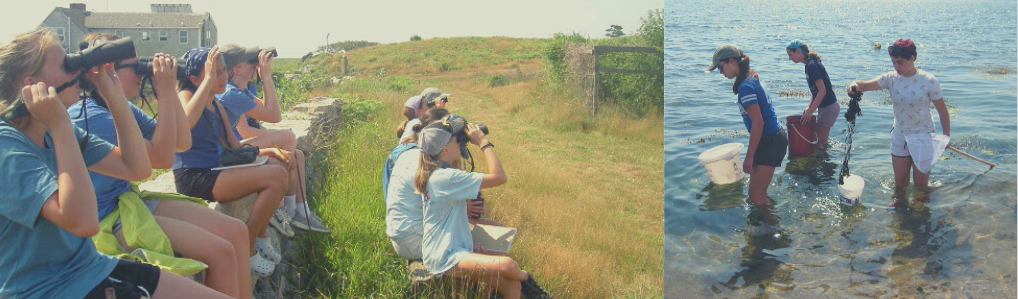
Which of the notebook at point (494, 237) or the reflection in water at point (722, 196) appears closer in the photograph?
the notebook at point (494, 237)

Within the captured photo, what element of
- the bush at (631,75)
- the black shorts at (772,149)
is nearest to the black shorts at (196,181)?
the black shorts at (772,149)

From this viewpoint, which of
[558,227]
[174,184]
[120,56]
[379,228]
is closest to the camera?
[120,56]

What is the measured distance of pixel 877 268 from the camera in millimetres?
4812

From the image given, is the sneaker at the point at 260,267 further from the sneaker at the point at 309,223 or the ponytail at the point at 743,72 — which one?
the ponytail at the point at 743,72

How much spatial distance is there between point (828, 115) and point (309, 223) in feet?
11.9

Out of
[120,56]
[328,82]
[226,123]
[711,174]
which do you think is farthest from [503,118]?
[120,56]

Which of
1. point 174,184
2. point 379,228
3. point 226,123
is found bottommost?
point 379,228

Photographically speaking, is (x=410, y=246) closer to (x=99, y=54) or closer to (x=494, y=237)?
(x=494, y=237)

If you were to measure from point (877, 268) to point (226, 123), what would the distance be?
13.4 feet

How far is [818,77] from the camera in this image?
4824mm

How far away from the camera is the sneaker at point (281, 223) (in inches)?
147

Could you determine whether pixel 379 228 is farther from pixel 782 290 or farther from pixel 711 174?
pixel 782 290

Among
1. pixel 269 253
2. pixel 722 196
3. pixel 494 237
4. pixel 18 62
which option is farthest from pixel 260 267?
pixel 722 196

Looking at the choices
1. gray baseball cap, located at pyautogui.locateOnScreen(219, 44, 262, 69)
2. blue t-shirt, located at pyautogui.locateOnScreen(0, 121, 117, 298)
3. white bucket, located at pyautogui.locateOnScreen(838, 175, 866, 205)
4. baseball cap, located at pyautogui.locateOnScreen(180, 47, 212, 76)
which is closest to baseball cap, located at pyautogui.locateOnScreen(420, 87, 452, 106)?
gray baseball cap, located at pyautogui.locateOnScreen(219, 44, 262, 69)
